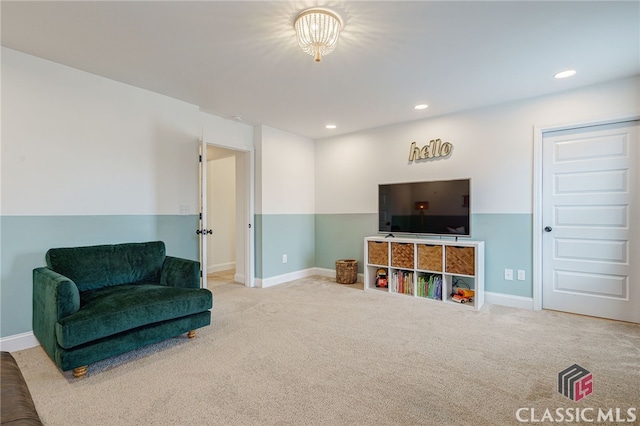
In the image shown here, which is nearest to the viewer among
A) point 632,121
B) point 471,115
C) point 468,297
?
point 632,121

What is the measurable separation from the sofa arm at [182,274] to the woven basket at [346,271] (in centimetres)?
236

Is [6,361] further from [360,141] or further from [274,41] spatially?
[360,141]

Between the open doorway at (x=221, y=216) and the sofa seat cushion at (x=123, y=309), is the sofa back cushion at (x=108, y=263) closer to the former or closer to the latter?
the sofa seat cushion at (x=123, y=309)

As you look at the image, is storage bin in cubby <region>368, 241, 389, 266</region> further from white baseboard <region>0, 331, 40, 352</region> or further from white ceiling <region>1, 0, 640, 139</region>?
white baseboard <region>0, 331, 40, 352</region>

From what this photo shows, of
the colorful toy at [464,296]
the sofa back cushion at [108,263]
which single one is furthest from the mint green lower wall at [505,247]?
the sofa back cushion at [108,263]

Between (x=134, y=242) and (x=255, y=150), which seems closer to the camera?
(x=134, y=242)

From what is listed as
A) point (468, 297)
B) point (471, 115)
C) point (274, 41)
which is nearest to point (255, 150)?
point (274, 41)

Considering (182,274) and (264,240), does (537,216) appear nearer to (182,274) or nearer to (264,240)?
(264,240)

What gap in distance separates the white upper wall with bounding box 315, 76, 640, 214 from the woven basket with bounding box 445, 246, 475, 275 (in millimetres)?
627

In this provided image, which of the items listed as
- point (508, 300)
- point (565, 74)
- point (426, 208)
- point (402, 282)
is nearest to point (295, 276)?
point (402, 282)

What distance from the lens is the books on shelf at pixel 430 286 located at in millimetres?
3719

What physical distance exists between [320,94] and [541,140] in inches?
97.9

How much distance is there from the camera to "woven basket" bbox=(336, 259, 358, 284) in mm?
4645

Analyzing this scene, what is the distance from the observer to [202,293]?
264 cm
